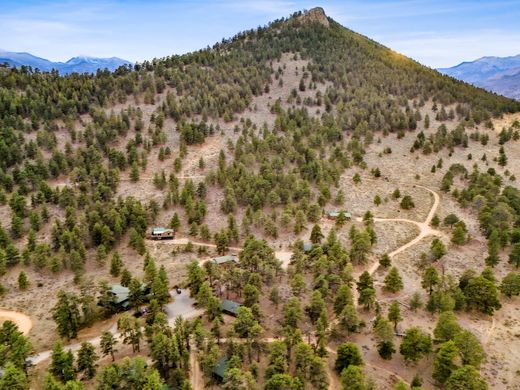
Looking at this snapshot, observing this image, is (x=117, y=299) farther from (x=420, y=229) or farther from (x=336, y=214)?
(x=420, y=229)

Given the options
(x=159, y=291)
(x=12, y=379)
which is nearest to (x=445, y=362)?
(x=159, y=291)

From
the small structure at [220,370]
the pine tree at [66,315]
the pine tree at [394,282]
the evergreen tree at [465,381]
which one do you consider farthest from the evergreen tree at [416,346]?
the pine tree at [66,315]

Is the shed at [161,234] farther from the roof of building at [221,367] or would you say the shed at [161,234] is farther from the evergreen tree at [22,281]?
the roof of building at [221,367]

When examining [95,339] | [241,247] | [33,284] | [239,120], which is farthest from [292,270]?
[239,120]

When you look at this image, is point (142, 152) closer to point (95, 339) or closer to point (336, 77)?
point (95, 339)

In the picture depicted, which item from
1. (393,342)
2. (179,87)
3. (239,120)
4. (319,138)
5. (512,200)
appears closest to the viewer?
(393,342)

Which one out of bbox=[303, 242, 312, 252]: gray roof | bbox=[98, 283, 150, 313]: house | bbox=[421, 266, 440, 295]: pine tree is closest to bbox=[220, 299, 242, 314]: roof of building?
bbox=[98, 283, 150, 313]: house
